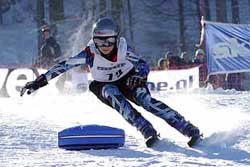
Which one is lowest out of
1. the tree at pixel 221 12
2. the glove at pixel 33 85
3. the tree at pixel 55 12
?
the glove at pixel 33 85

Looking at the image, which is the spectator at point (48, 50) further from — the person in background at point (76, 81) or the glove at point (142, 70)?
the glove at point (142, 70)

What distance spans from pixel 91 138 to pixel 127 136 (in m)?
1.06

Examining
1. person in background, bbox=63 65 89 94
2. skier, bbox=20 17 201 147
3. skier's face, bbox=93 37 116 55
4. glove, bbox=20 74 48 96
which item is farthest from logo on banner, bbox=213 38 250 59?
glove, bbox=20 74 48 96

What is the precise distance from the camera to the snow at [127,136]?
17.9ft

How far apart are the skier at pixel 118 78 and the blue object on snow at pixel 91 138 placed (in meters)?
0.32

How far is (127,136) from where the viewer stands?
7094mm

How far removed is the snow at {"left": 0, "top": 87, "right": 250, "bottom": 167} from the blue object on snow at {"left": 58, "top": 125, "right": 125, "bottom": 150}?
0.29 feet

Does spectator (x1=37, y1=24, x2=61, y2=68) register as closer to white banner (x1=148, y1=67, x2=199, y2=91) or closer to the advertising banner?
white banner (x1=148, y1=67, x2=199, y2=91)

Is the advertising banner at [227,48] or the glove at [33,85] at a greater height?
the advertising banner at [227,48]

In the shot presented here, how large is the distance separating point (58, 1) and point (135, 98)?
26.3 metres

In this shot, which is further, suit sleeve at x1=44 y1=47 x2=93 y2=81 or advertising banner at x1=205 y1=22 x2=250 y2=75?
advertising banner at x1=205 y1=22 x2=250 y2=75

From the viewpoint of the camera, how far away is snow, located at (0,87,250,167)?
5461mm

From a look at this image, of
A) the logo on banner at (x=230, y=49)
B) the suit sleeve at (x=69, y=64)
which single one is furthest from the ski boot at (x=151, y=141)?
the logo on banner at (x=230, y=49)

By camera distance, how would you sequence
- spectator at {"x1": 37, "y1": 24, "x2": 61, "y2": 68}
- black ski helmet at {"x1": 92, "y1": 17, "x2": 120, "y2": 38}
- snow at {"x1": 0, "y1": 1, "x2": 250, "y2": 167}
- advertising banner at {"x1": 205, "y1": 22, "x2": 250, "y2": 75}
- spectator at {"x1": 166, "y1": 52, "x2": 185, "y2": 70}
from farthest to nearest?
1. spectator at {"x1": 37, "y1": 24, "x2": 61, "y2": 68}
2. spectator at {"x1": 166, "y1": 52, "x2": 185, "y2": 70}
3. advertising banner at {"x1": 205, "y1": 22, "x2": 250, "y2": 75}
4. black ski helmet at {"x1": 92, "y1": 17, "x2": 120, "y2": 38}
5. snow at {"x1": 0, "y1": 1, "x2": 250, "y2": 167}
